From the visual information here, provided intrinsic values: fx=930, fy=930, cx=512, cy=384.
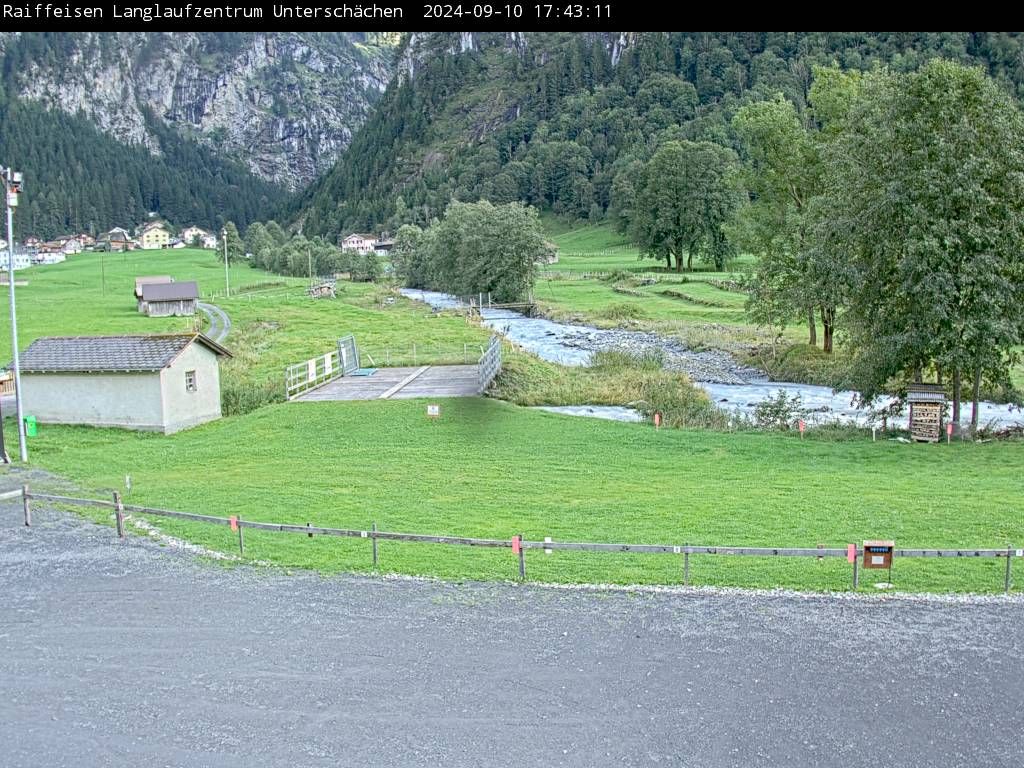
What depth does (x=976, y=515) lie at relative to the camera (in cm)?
1883

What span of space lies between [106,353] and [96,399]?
1650 millimetres

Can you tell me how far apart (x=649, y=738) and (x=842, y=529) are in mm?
9260

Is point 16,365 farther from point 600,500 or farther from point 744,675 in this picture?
point 744,675

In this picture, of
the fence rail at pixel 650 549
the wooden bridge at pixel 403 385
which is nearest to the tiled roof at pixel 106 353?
the wooden bridge at pixel 403 385

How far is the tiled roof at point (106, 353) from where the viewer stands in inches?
1255

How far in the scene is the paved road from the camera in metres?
63.9

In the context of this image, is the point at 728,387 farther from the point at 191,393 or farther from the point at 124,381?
the point at 124,381

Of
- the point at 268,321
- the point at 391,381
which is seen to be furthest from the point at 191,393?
the point at 268,321

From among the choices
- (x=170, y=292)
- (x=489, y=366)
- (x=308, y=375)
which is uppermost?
(x=170, y=292)

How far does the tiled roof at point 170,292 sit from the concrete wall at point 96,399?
45759mm

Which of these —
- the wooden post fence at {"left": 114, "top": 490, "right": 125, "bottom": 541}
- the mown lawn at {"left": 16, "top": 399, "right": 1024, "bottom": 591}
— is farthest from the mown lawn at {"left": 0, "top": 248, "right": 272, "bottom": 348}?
the wooden post fence at {"left": 114, "top": 490, "right": 125, "bottom": 541}

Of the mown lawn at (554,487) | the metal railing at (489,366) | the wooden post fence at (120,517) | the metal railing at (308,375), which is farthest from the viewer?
the metal railing at (308,375)

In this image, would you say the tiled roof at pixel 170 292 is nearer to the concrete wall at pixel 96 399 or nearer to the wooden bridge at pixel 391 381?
the wooden bridge at pixel 391 381

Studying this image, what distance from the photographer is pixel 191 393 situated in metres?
33.4
